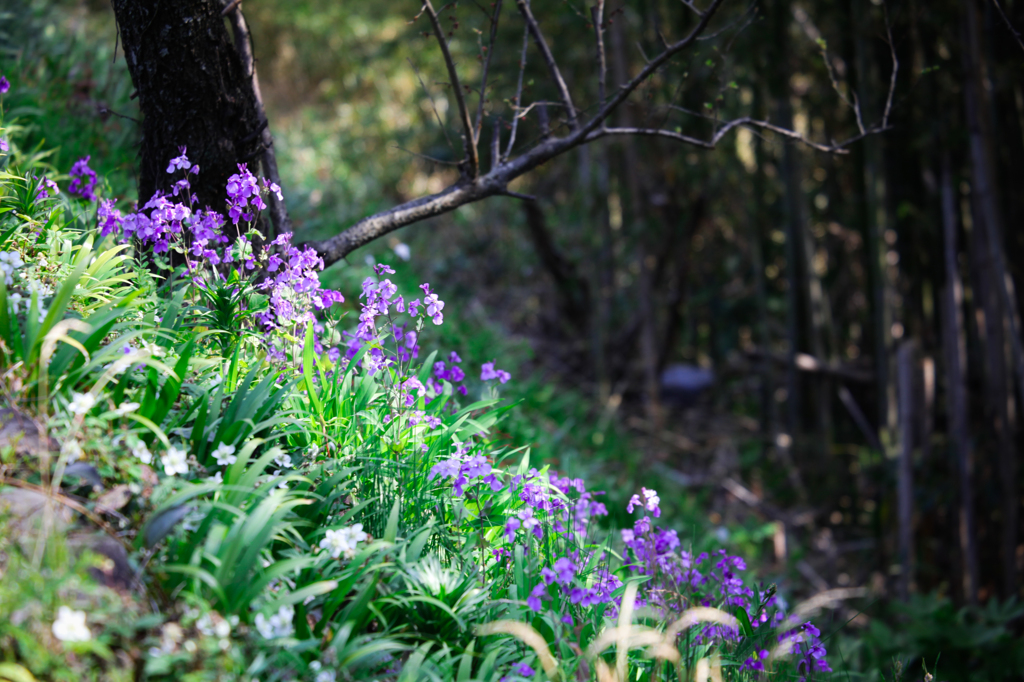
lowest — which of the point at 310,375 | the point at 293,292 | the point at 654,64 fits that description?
the point at 310,375

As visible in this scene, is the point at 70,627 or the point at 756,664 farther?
the point at 756,664

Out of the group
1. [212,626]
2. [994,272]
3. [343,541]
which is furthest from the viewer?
[994,272]

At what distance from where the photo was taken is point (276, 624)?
49.9 inches

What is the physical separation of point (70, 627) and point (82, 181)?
86.5 inches

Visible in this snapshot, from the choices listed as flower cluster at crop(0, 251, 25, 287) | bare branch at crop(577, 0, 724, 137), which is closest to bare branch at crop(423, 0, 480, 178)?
bare branch at crop(577, 0, 724, 137)

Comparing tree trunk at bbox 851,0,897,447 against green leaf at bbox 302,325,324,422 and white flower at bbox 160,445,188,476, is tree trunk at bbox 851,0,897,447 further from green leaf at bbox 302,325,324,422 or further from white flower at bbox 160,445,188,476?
white flower at bbox 160,445,188,476

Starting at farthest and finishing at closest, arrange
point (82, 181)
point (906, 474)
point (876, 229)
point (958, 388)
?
point (876, 229)
point (906, 474)
point (958, 388)
point (82, 181)

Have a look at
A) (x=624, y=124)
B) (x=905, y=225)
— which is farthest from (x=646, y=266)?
(x=905, y=225)

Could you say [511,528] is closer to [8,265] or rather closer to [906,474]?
[8,265]

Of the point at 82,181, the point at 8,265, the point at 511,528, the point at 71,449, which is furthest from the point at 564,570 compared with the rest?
the point at 82,181

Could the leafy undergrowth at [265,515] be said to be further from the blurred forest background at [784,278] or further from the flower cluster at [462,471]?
the blurred forest background at [784,278]

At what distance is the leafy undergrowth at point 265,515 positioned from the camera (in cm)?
127

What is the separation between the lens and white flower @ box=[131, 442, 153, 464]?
56.5 inches

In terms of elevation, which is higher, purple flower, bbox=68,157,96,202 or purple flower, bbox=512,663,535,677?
purple flower, bbox=68,157,96,202
